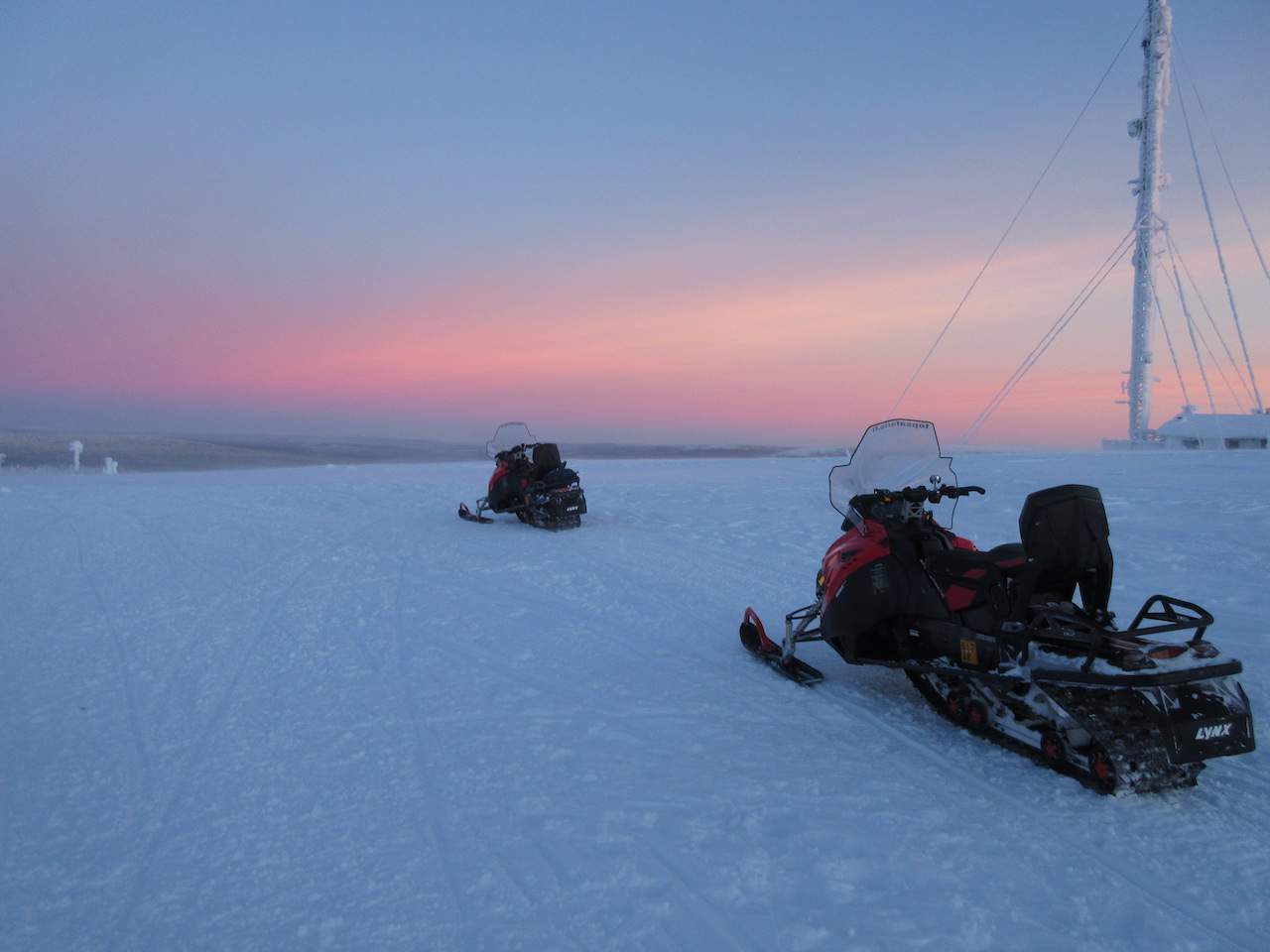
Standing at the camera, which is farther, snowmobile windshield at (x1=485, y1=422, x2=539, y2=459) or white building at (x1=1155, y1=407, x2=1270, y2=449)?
white building at (x1=1155, y1=407, x2=1270, y2=449)

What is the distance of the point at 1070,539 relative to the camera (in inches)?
152

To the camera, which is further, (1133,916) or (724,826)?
(724,826)

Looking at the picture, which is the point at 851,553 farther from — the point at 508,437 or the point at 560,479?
the point at 508,437

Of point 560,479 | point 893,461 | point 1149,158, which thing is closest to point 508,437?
point 560,479

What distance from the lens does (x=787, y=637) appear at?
551 centimetres

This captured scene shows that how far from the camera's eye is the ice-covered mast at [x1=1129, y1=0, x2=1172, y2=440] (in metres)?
18.8

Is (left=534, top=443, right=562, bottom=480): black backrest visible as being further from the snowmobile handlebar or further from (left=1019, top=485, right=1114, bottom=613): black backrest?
(left=1019, top=485, right=1114, bottom=613): black backrest

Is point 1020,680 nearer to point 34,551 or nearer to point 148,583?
point 148,583

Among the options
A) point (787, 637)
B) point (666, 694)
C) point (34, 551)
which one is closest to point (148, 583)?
point (34, 551)

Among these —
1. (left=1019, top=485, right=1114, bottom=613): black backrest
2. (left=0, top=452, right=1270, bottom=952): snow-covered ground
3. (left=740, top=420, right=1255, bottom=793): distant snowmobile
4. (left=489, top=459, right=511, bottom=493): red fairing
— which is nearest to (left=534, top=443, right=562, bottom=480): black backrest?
(left=489, top=459, right=511, bottom=493): red fairing

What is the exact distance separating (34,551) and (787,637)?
927 centimetres

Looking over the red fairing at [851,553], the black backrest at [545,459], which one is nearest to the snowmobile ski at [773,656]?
the red fairing at [851,553]

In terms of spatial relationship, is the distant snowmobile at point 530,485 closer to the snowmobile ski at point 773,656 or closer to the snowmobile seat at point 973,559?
the snowmobile ski at point 773,656

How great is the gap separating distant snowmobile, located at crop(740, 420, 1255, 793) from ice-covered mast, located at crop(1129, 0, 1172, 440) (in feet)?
59.4
